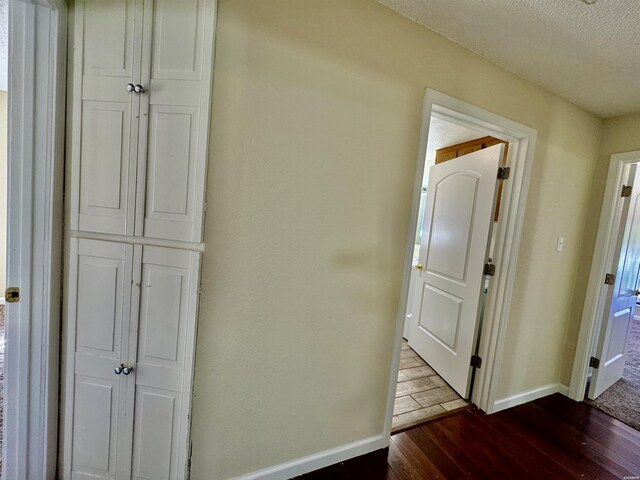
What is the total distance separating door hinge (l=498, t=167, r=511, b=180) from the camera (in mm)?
1822

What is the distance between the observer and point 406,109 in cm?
133

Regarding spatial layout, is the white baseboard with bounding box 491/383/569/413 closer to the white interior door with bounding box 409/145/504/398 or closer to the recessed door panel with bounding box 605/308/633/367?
the white interior door with bounding box 409/145/504/398

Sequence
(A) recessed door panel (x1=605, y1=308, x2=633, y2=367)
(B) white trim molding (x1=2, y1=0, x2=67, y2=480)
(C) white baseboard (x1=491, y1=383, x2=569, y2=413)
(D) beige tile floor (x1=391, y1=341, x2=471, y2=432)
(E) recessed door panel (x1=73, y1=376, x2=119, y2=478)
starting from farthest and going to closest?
(A) recessed door panel (x1=605, y1=308, x2=633, y2=367), (C) white baseboard (x1=491, y1=383, x2=569, y2=413), (D) beige tile floor (x1=391, y1=341, x2=471, y2=432), (E) recessed door panel (x1=73, y1=376, x2=119, y2=478), (B) white trim molding (x1=2, y1=0, x2=67, y2=480)

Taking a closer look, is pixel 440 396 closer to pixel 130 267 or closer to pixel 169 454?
pixel 169 454

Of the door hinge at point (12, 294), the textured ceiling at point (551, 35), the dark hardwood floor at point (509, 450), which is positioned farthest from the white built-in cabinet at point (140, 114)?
the dark hardwood floor at point (509, 450)

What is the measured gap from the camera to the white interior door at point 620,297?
2.10 m

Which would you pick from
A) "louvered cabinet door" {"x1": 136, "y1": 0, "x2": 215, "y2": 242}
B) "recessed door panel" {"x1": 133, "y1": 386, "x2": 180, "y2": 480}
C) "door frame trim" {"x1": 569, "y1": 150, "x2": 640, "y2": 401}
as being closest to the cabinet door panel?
"louvered cabinet door" {"x1": 136, "y1": 0, "x2": 215, "y2": 242}

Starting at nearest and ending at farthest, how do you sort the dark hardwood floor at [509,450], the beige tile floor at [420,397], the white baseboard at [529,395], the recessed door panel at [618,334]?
the dark hardwood floor at [509,450], the beige tile floor at [420,397], the white baseboard at [529,395], the recessed door panel at [618,334]

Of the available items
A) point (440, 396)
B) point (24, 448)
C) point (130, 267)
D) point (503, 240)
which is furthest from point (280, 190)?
point (440, 396)

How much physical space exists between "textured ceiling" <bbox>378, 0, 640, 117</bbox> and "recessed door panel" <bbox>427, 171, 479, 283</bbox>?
0.77 m

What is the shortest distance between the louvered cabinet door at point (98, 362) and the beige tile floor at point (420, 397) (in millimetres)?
1490

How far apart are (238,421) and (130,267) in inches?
31.7

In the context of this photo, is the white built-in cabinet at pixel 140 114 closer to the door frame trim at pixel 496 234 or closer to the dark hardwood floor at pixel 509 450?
the door frame trim at pixel 496 234

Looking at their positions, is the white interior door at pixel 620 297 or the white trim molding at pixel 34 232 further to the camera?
the white interior door at pixel 620 297
